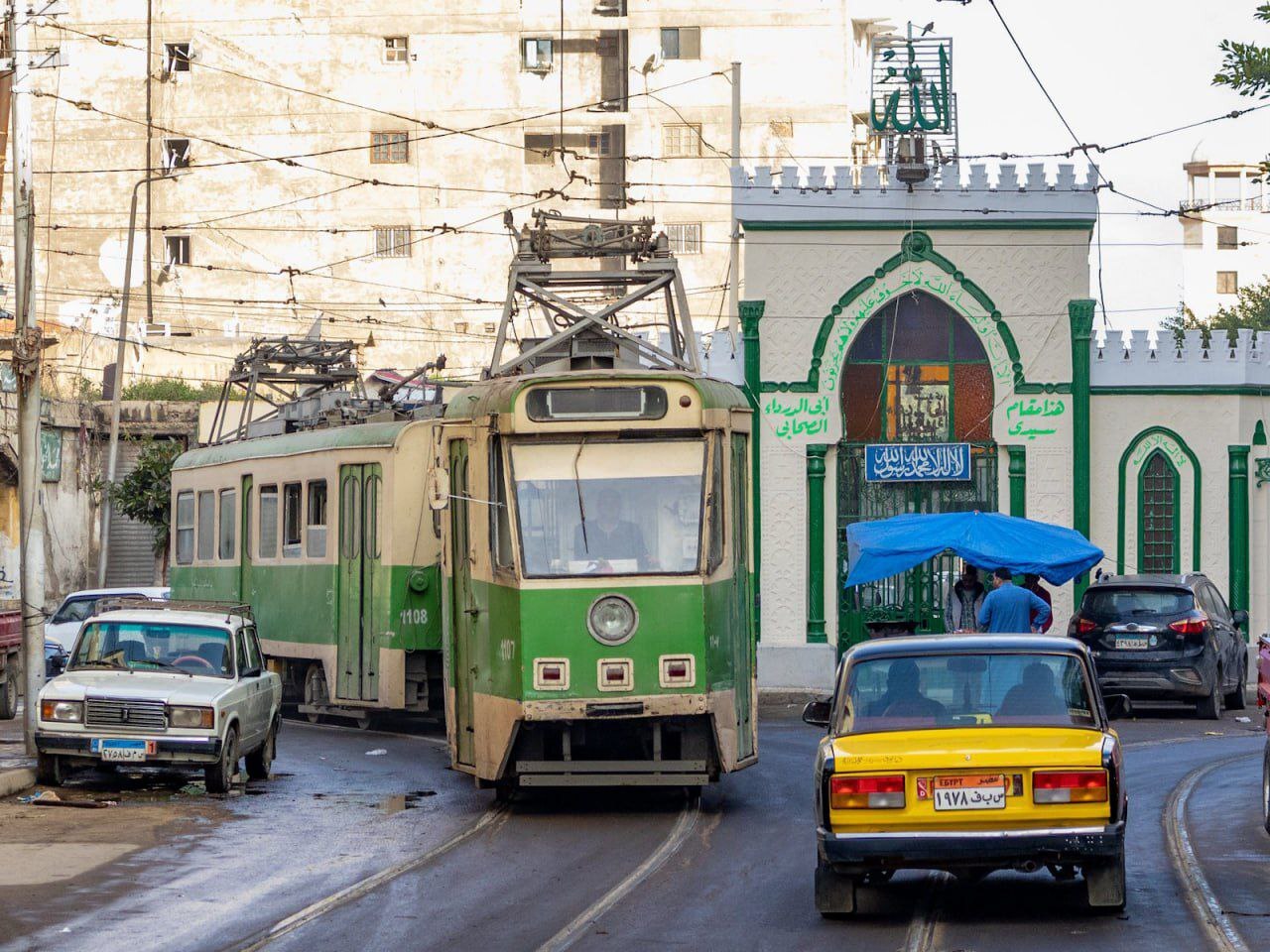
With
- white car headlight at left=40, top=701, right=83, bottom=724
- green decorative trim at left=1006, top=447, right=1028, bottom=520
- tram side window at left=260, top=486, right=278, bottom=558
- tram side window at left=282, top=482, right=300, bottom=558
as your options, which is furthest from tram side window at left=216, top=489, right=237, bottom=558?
green decorative trim at left=1006, top=447, right=1028, bottom=520

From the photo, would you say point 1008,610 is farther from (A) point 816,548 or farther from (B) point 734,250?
(B) point 734,250

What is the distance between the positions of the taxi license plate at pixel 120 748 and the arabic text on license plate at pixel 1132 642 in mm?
12813

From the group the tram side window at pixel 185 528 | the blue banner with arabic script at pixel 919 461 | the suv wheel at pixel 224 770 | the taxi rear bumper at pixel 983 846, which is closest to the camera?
the taxi rear bumper at pixel 983 846

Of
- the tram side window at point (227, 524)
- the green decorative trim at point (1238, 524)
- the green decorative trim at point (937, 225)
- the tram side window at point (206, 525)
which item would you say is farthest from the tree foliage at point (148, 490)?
the green decorative trim at point (1238, 524)

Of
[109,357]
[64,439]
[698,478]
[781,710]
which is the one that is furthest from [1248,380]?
[109,357]

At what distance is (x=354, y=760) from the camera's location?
69.9 feet

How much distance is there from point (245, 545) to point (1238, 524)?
582 inches

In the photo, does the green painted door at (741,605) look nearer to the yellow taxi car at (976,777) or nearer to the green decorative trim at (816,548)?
the yellow taxi car at (976,777)

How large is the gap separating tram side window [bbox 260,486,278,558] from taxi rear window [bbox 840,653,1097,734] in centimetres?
1589

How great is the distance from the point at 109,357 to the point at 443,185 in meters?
16.2

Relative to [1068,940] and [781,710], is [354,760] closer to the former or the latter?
[781,710]

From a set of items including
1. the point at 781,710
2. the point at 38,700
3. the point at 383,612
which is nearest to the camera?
A: the point at 38,700

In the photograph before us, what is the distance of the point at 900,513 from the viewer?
31906mm

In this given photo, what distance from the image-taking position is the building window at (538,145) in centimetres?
7144
